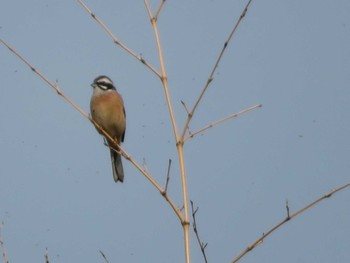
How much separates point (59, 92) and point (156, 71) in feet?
2.07

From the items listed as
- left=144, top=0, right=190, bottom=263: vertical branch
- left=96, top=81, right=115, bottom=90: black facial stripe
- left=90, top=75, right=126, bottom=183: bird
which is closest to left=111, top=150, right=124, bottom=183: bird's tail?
left=90, top=75, right=126, bottom=183: bird

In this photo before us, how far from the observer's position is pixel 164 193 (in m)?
3.35

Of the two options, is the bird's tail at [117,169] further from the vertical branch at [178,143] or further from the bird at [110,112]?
the vertical branch at [178,143]

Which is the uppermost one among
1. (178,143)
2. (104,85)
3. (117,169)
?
(104,85)

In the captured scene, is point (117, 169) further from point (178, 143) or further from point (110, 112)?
point (178, 143)

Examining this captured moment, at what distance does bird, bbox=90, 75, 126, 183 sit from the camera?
8383 mm

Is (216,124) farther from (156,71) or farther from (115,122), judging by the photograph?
(115,122)

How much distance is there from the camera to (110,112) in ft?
27.6

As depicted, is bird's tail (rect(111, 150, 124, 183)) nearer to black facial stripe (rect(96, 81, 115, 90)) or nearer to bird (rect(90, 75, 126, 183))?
bird (rect(90, 75, 126, 183))

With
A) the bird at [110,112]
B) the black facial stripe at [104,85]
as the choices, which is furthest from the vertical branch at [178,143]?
the black facial stripe at [104,85]

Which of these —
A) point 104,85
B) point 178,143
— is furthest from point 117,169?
point 178,143

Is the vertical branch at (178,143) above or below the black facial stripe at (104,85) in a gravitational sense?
below

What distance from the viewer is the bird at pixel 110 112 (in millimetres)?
8383

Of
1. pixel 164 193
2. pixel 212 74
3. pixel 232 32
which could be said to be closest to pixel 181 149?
pixel 164 193
